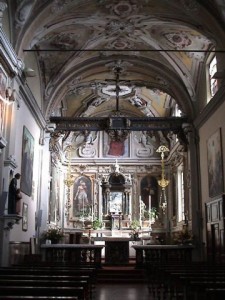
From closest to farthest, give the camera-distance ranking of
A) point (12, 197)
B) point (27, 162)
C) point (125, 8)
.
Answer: point (12, 197), point (125, 8), point (27, 162)

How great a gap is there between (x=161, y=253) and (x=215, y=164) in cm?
381

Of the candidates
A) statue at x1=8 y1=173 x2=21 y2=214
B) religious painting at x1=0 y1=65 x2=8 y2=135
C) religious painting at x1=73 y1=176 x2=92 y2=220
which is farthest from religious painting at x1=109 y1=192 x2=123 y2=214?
religious painting at x1=0 y1=65 x2=8 y2=135

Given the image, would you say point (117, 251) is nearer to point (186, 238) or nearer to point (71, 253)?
point (71, 253)

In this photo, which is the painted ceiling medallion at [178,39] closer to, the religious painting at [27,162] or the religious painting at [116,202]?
the religious painting at [27,162]

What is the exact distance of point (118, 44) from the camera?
16.3 m

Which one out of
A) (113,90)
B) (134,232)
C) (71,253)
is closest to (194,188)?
(134,232)

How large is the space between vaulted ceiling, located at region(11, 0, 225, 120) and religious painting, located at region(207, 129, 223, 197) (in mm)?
2865

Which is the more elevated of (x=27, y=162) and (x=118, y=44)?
(x=118, y=44)

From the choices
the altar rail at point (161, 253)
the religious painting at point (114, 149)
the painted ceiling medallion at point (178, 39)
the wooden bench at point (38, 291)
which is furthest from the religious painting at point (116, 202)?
the wooden bench at point (38, 291)

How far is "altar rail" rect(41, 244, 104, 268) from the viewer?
14.6 m

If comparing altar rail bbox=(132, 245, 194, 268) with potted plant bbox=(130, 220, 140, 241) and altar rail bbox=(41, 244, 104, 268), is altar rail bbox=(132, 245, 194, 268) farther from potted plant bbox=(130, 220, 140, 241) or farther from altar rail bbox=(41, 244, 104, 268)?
potted plant bbox=(130, 220, 140, 241)

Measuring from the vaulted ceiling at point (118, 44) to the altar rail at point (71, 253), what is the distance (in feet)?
17.7

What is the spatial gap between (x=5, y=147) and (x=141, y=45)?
295 inches

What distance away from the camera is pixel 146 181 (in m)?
25.2
